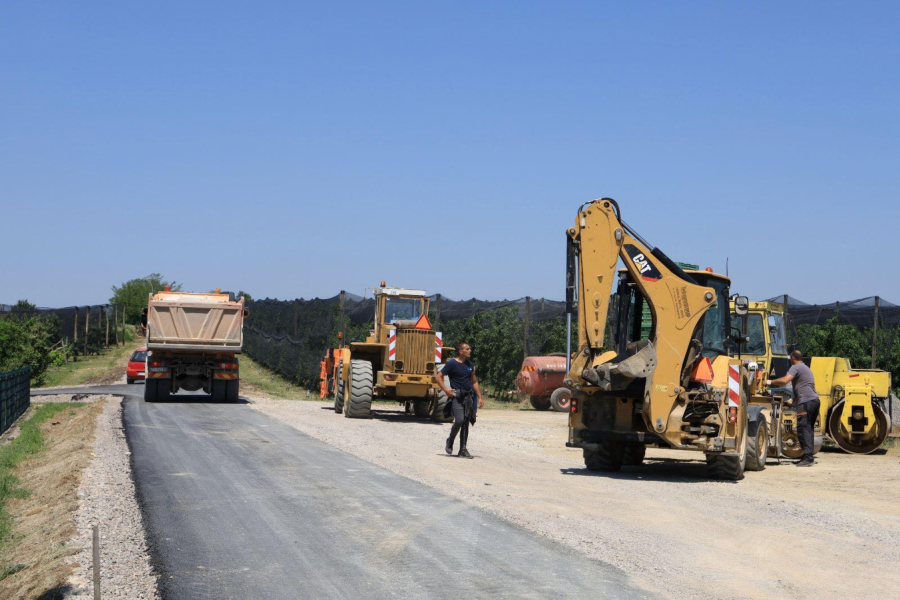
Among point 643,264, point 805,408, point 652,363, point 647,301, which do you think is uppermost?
point 643,264

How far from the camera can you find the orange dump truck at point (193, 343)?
1069 inches

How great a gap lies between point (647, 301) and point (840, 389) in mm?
6973

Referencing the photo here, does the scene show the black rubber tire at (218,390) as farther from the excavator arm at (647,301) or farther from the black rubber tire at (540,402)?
the excavator arm at (647,301)

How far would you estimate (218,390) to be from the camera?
28234 millimetres

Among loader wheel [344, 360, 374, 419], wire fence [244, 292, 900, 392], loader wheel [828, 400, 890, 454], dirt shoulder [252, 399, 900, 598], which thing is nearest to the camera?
dirt shoulder [252, 399, 900, 598]

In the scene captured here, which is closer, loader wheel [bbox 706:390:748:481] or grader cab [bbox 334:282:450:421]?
loader wheel [bbox 706:390:748:481]

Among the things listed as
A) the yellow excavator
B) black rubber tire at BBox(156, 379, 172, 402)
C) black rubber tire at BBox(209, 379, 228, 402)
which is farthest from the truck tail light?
black rubber tire at BBox(156, 379, 172, 402)

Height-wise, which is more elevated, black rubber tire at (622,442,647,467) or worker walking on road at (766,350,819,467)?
worker walking on road at (766,350,819,467)

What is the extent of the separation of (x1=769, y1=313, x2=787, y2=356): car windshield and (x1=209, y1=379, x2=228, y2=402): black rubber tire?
15.8 m

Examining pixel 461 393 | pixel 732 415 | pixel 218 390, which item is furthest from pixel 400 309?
pixel 732 415

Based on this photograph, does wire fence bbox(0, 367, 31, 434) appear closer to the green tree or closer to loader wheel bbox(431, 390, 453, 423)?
loader wheel bbox(431, 390, 453, 423)

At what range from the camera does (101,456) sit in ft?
47.0

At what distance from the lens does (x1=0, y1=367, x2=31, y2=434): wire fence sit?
19.8 metres

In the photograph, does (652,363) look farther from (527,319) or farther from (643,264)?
(527,319)
